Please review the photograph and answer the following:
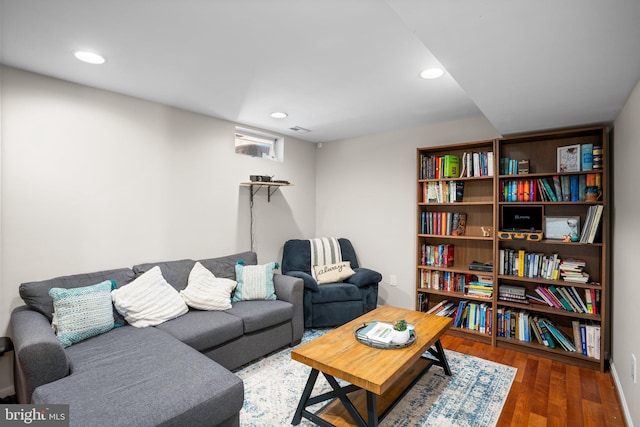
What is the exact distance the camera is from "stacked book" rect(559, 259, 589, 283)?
111 inches

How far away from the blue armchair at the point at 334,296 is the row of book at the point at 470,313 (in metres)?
0.73

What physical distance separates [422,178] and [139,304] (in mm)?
3007

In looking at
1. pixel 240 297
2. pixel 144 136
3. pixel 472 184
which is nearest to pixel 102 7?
pixel 144 136

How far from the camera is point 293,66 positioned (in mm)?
2273

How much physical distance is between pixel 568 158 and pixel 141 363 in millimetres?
3664

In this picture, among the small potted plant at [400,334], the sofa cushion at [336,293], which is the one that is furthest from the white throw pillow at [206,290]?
the small potted plant at [400,334]

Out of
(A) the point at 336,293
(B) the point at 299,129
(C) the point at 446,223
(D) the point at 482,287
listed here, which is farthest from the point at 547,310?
(B) the point at 299,129

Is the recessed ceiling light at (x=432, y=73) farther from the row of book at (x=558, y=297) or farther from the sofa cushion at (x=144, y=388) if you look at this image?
the sofa cushion at (x=144, y=388)

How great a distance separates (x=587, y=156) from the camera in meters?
2.80

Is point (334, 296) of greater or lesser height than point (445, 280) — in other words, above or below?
below

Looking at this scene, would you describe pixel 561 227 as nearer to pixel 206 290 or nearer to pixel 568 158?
pixel 568 158

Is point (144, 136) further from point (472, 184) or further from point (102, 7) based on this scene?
point (472, 184)

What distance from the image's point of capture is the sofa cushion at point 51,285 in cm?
222

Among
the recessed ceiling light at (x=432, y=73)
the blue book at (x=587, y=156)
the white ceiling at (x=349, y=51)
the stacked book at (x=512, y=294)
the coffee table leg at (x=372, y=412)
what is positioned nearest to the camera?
the white ceiling at (x=349, y=51)
